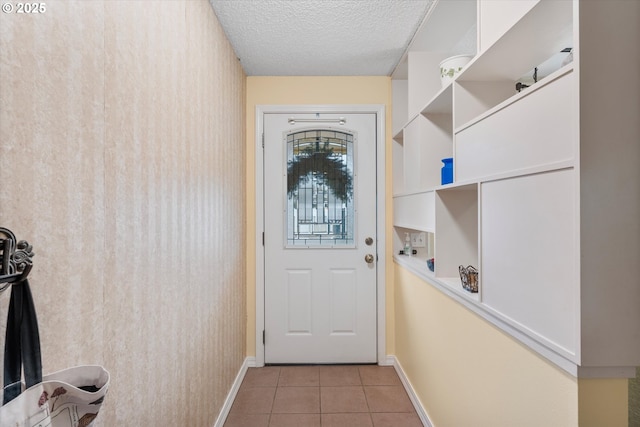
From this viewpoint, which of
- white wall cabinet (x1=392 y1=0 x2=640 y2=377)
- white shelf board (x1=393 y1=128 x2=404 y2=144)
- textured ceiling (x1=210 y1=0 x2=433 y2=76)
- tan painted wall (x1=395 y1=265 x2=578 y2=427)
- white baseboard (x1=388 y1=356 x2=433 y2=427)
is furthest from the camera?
white shelf board (x1=393 y1=128 x2=404 y2=144)

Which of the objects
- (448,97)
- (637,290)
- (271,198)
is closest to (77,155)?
(637,290)

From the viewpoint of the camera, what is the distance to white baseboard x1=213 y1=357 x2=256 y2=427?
211 centimetres

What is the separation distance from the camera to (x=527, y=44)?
127 centimetres

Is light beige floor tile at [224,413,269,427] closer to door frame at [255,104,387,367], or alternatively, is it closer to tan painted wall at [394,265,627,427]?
door frame at [255,104,387,367]

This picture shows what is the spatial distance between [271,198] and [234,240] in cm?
58

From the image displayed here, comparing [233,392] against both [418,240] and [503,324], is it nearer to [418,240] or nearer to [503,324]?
[418,240]

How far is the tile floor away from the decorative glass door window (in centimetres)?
104

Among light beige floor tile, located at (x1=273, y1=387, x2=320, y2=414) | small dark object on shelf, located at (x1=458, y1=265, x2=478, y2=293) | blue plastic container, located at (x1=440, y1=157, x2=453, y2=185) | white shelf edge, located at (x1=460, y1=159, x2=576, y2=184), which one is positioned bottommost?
light beige floor tile, located at (x1=273, y1=387, x2=320, y2=414)

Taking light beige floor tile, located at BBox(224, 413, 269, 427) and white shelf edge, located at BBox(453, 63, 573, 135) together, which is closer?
white shelf edge, located at BBox(453, 63, 573, 135)

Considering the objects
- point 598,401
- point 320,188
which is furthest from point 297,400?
point 598,401

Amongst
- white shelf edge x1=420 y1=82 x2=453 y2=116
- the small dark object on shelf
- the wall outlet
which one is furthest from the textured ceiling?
the small dark object on shelf

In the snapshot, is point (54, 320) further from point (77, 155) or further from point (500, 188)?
point (500, 188)

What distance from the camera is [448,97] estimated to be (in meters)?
1.85

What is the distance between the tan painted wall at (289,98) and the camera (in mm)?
2967
